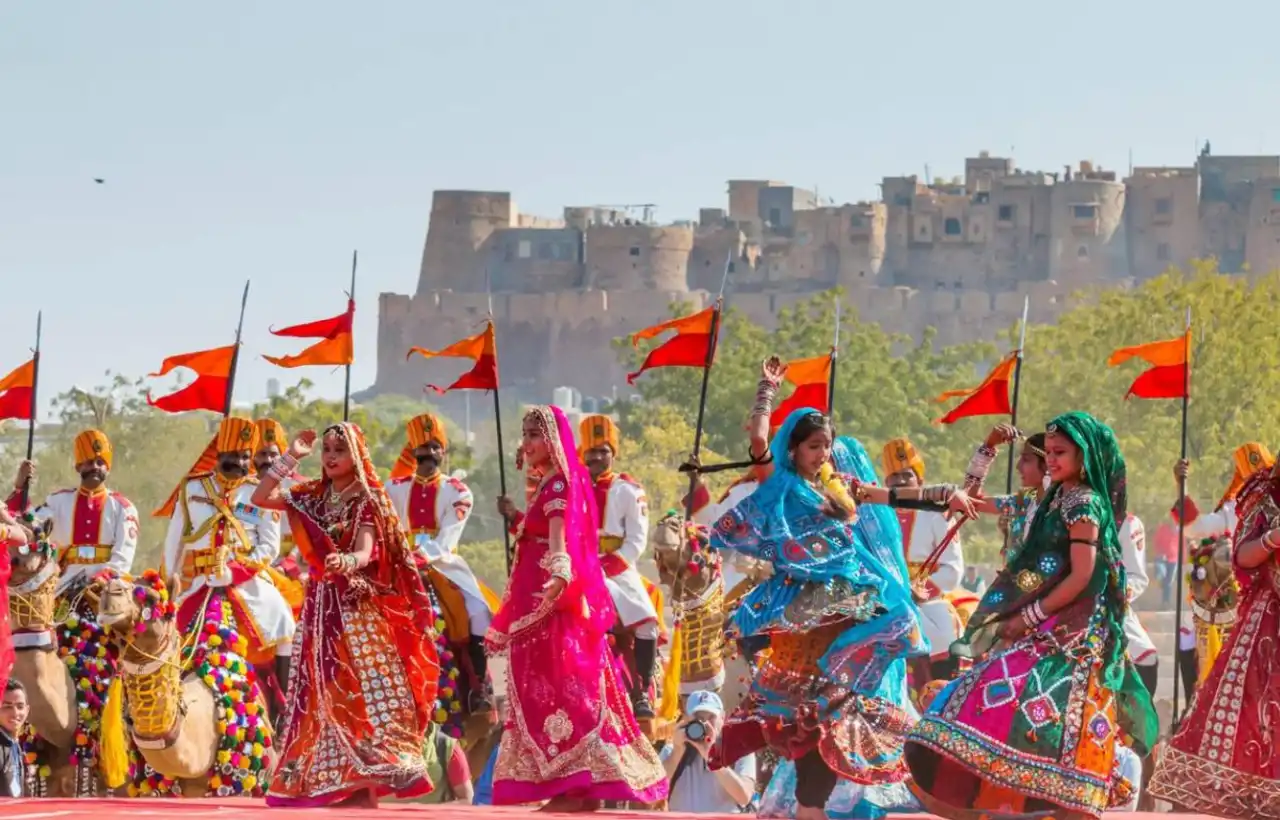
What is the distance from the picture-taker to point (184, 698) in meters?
13.9

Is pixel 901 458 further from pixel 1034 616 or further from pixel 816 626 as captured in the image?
pixel 1034 616

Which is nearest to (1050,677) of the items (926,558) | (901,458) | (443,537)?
(443,537)

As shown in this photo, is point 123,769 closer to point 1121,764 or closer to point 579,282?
point 1121,764

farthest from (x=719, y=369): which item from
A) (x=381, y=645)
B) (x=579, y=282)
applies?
(x=579, y=282)

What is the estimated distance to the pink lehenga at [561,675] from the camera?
11.7 metres

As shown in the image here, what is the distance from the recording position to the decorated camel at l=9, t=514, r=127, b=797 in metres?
14.4

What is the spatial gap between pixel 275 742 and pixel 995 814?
15.7ft

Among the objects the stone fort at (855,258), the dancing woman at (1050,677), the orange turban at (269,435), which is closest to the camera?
the dancing woman at (1050,677)

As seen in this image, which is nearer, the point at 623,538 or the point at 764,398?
the point at 764,398

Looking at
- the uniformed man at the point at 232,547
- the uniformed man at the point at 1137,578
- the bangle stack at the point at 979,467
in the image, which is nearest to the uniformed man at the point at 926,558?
the uniformed man at the point at 1137,578

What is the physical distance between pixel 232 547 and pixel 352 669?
330cm

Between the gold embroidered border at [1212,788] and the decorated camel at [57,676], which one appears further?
the decorated camel at [57,676]

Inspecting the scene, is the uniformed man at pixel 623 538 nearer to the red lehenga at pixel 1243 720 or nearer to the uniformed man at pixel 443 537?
the uniformed man at pixel 443 537

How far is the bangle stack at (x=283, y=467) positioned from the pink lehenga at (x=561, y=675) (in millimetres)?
870
